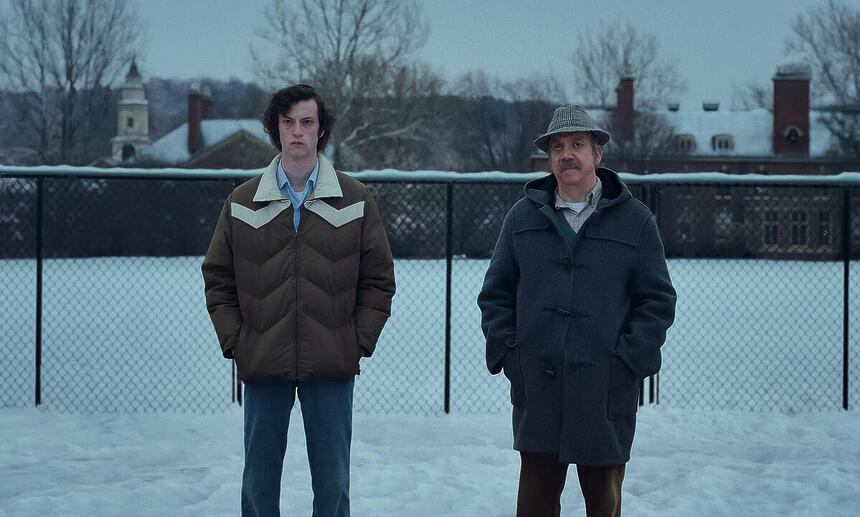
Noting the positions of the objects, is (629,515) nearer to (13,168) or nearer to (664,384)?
(664,384)

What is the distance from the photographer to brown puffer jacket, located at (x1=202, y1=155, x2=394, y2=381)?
11.1 ft

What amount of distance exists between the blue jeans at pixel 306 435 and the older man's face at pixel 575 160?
3.98ft

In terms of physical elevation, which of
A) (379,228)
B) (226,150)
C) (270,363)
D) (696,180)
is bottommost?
(270,363)

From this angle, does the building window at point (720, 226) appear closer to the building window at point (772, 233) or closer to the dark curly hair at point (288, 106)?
the building window at point (772, 233)

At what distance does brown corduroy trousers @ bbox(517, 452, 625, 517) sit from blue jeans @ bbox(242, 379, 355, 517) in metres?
0.74

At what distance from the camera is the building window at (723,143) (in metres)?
52.6

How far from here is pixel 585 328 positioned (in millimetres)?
3203

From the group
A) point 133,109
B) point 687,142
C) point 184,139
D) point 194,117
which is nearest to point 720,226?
point 687,142

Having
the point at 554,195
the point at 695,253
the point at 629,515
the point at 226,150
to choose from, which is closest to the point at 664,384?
the point at 629,515

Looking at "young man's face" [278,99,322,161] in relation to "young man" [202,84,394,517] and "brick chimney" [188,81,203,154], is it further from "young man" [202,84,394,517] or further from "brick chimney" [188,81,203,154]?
"brick chimney" [188,81,203,154]

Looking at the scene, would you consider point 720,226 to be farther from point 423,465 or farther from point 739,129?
point 739,129

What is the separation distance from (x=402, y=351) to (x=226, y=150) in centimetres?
3806

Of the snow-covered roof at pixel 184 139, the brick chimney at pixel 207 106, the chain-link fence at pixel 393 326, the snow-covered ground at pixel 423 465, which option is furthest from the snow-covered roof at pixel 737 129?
the snow-covered ground at pixel 423 465

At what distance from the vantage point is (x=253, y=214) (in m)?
3.44
